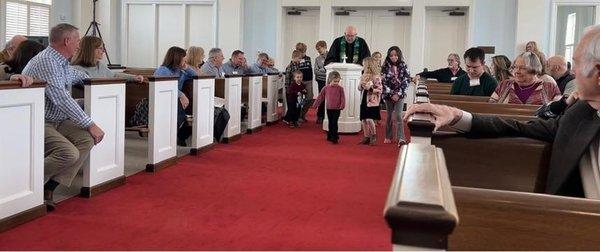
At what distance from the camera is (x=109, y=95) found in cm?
440

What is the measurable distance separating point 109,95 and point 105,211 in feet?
3.14

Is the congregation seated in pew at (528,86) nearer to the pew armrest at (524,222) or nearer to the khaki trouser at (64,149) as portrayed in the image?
the khaki trouser at (64,149)

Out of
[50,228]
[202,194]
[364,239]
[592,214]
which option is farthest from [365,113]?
[592,214]

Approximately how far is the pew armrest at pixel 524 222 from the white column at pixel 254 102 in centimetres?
684

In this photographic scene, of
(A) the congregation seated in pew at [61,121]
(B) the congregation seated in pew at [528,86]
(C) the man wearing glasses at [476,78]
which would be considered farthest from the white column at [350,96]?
(A) the congregation seated in pew at [61,121]

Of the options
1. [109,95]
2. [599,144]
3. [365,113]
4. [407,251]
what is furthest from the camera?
[365,113]

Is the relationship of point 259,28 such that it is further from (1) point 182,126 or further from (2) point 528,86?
(2) point 528,86

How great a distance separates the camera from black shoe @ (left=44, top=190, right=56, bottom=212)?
3796mm

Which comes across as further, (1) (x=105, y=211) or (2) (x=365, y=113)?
(2) (x=365, y=113)

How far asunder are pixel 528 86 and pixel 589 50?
2637 mm

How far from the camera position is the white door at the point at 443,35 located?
488 inches

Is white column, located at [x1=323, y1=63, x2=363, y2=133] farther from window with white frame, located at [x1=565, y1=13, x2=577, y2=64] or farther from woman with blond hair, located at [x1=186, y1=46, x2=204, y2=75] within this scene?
window with white frame, located at [x1=565, y1=13, x2=577, y2=64]

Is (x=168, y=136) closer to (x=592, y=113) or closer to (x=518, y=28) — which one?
(x=592, y=113)

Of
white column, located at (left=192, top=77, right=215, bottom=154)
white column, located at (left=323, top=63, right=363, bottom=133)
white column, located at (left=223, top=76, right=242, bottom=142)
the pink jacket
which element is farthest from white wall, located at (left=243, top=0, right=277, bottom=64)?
white column, located at (left=192, top=77, right=215, bottom=154)
